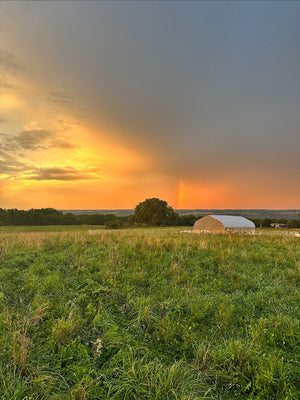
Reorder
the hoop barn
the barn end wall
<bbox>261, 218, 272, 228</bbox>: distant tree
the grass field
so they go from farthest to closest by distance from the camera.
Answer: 1. <bbox>261, 218, 272, 228</bbox>: distant tree
2. the barn end wall
3. the hoop barn
4. the grass field

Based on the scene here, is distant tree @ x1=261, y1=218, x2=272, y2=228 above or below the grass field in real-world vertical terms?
below

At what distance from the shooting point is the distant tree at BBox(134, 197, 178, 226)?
302 feet

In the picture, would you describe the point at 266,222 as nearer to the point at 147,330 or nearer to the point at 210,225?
the point at 210,225

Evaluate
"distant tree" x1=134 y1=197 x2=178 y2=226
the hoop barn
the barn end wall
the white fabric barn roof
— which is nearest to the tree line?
"distant tree" x1=134 y1=197 x2=178 y2=226

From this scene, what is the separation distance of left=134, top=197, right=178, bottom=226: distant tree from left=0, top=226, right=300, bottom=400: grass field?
83049mm

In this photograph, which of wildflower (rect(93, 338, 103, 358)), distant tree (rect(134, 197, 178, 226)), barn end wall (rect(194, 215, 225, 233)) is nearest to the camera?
wildflower (rect(93, 338, 103, 358))

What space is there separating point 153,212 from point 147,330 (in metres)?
88.3

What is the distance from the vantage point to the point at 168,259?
9367 mm

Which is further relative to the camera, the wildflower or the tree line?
the tree line

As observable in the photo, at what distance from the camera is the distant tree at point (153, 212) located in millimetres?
91938

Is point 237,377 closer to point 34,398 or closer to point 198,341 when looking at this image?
point 198,341

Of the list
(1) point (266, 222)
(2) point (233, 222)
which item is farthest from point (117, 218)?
(1) point (266, 222)

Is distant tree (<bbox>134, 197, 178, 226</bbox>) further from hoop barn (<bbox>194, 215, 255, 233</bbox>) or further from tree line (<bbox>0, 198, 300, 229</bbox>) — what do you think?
hoop barn (<bbox>194, 215, 255, 233</bbox>)

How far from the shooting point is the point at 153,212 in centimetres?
9319
